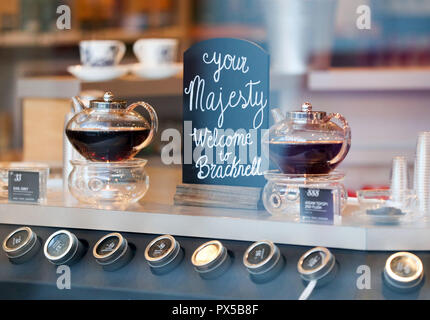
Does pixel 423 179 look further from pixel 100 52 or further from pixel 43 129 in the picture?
pixel 43 129

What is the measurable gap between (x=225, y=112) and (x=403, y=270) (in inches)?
19.0

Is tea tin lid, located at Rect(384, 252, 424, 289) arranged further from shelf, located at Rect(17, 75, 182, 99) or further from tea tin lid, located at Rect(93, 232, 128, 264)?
shelf, located at Rect(17, 75, 182, 99)

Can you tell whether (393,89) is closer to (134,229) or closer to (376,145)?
(376,145)

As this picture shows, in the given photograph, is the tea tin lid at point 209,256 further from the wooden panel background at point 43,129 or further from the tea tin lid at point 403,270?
the wooden panel background at point 43,129

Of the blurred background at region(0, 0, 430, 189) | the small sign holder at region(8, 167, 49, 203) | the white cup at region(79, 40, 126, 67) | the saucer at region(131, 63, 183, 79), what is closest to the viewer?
the small sign holder at region(8, 167, 49, 203)

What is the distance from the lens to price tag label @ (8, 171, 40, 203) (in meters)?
1.47

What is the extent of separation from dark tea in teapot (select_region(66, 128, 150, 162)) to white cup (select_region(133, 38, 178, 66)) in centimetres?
109

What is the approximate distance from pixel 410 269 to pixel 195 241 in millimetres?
390

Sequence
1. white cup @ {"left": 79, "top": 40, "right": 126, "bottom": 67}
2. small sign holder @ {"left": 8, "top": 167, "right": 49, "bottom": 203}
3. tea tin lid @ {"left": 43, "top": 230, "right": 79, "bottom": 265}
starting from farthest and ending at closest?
white cup @ {"left": 79, "top": 40, "right": 126, "bottom": 67} → small sign holder @ {"left": 8, "top": 167, "right": 49, "bottom": 203} → tea tin lid @ {"left": 43, "top": 230, "right": 79, "bottom": 265}

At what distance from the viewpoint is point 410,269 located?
1.16 meters

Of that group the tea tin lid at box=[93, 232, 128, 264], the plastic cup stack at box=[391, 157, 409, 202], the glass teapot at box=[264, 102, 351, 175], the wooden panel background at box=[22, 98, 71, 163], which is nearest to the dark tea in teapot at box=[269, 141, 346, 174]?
the glass teapot at box=[264, 102, 351, 175]

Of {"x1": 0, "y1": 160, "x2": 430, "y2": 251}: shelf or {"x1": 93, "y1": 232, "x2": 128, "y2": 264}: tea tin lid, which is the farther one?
{"x1": 93, "y1": 232, "x2": 128, "y2": 264}: tea tin lid

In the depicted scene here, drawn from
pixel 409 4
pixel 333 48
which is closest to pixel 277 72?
pixel 333 48
